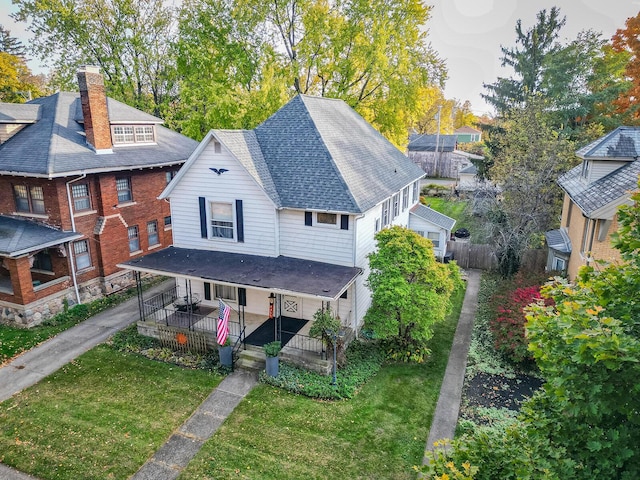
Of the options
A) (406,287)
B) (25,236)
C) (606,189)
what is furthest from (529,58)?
(25,236)

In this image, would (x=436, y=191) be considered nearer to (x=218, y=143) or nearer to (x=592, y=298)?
(x=218, y=143)

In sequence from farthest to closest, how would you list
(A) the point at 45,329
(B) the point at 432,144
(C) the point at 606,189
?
(B) the point at 432,144 < (A) the point at 45,329 < (C) the point at 606,189

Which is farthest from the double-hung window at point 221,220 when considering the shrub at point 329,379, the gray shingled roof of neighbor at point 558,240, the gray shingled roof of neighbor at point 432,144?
the gray shingled roof of neighbor at point 432,144

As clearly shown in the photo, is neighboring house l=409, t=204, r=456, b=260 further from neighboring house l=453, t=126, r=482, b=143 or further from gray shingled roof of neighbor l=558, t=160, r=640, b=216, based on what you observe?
neighboring house l=453, t=126, r=482, b=143

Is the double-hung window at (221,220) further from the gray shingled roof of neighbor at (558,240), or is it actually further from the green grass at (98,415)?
the gray shingled roof of neighbor at (558,240)

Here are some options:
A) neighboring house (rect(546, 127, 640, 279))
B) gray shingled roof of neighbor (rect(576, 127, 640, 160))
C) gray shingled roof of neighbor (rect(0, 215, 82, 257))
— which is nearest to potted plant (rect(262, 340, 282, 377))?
gray shingled roof of neighbor (rect(0, 215, 82, 257))

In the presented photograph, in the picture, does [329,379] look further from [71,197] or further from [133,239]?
[133,239]
